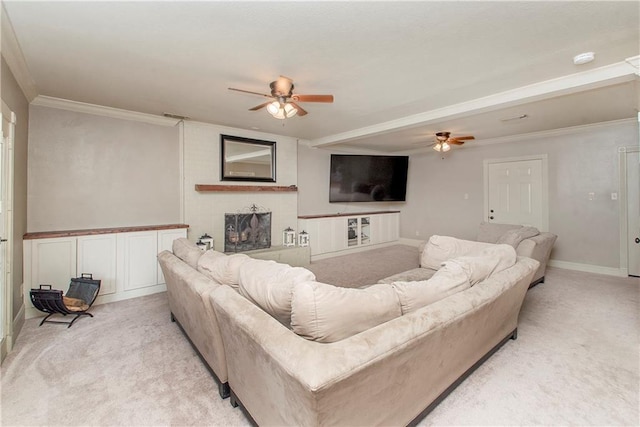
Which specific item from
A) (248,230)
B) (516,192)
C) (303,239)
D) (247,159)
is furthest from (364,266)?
(516,192)

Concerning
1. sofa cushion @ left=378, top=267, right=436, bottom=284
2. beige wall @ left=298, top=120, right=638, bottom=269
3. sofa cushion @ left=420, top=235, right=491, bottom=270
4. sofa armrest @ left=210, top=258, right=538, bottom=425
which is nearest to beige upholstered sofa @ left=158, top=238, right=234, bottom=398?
sofa armrest @ left=210, top=258, right=538, bottom=425

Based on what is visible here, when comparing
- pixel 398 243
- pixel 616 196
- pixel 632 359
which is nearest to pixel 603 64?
pixel 632 359

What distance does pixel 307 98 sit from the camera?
8.62 ft

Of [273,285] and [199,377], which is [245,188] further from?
[273,285]

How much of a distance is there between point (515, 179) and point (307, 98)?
4736 mm

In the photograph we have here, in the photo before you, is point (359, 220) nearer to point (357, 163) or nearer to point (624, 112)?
point (357, 163)

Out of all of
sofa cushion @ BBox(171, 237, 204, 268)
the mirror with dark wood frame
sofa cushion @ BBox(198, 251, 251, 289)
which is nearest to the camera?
sofa cushion @ BBox(198, 251, 251, 289)

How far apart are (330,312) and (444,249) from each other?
7.84 feet

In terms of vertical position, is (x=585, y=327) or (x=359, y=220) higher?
(x=359, y=220)

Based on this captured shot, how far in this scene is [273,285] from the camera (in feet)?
4.73

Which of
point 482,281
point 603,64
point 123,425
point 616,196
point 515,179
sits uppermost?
point 603,64

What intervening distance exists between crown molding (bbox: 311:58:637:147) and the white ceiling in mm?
11

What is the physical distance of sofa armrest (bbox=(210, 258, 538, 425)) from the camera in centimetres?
98

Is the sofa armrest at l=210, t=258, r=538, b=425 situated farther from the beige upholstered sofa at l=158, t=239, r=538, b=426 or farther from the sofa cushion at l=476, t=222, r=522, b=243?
the sofa cushion at l=476, t=222, r=522, b=243
